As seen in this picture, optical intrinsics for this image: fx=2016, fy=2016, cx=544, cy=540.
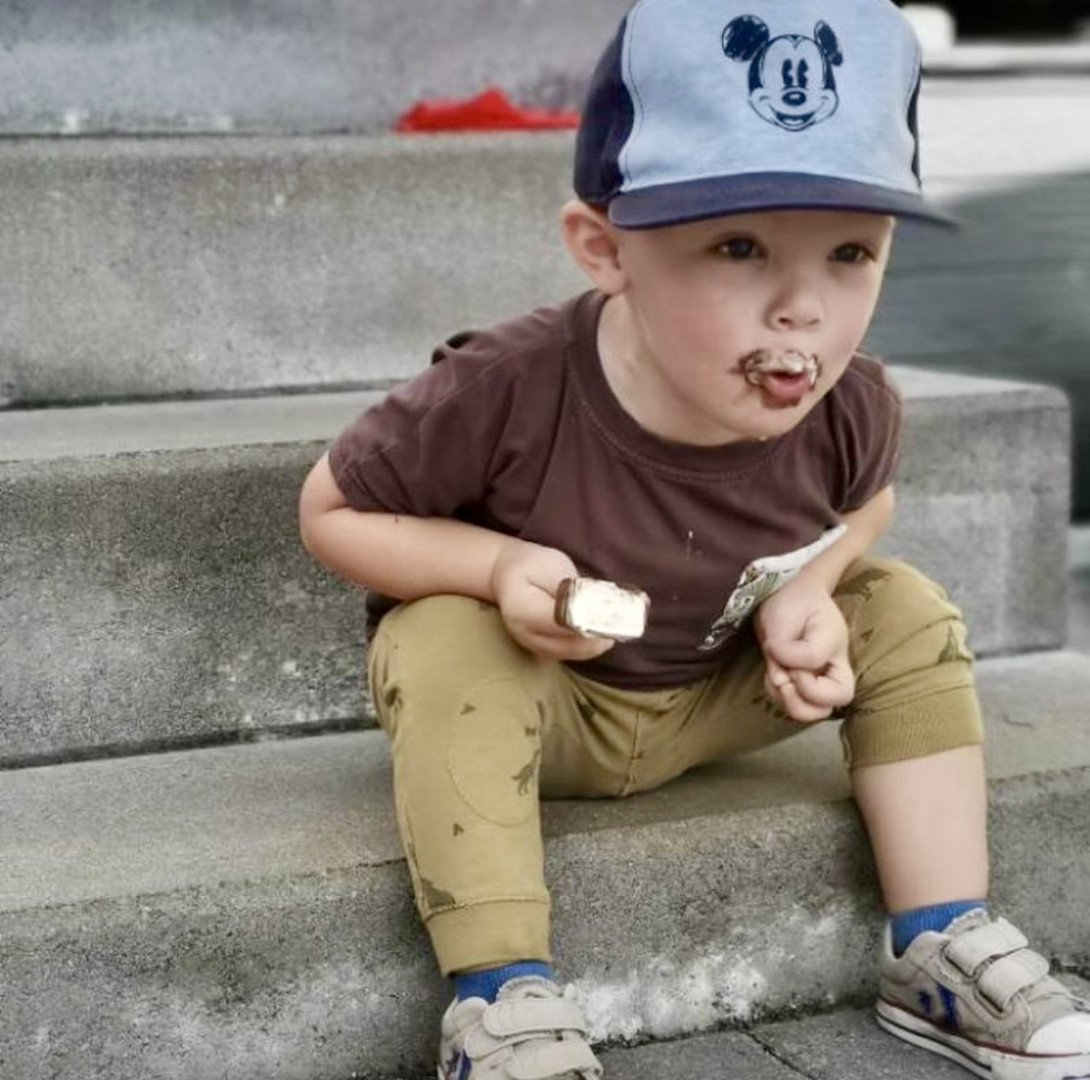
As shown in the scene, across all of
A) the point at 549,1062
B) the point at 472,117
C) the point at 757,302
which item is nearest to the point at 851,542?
the point at 757,302

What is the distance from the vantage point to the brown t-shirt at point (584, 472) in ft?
5.87

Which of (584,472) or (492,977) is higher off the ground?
(584,472)

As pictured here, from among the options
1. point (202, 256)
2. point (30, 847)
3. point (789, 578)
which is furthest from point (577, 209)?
point (202, 256)

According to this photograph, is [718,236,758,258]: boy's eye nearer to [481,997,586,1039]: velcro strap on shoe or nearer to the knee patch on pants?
the knee patch on pants

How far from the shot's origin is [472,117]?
2867 millimetres

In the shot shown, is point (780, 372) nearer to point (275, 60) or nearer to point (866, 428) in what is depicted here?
point (866, 428)

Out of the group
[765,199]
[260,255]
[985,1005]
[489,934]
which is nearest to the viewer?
[765,199]

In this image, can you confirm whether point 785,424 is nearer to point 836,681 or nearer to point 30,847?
point 836,681

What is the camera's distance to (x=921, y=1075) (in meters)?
1.77

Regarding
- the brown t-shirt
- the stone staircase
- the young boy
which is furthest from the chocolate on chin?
the stone staircase

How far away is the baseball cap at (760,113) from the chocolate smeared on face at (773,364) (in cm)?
14

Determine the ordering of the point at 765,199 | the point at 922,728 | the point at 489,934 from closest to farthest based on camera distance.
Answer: the point at 765,199 < the point at 489,934 < the point at 922,728

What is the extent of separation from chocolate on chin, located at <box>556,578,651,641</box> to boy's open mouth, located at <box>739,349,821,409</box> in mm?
203

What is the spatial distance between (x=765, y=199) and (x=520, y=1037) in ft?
2.24
